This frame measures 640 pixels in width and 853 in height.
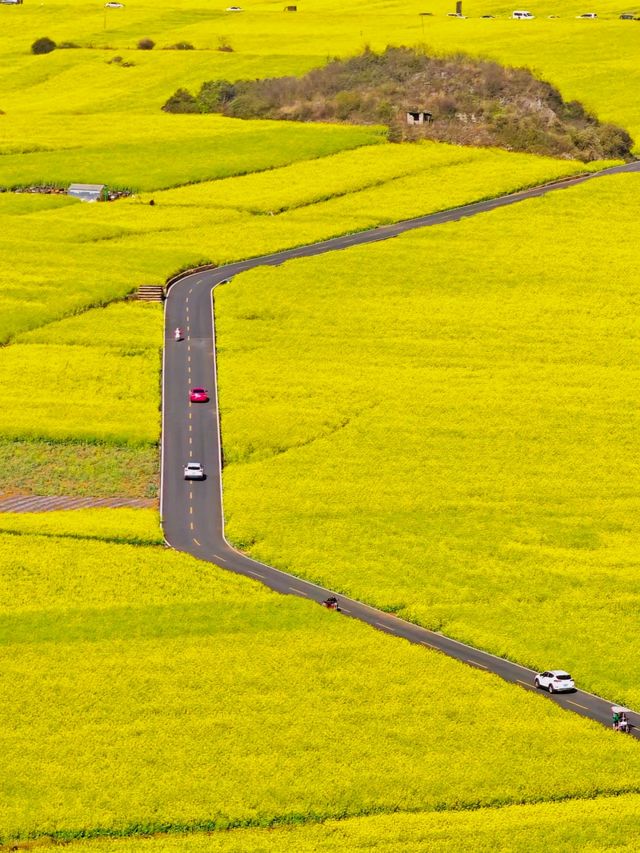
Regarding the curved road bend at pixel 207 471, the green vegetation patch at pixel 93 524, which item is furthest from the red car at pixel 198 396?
the green vegetation patch at pixel 93 524

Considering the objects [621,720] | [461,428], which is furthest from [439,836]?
[461,428]

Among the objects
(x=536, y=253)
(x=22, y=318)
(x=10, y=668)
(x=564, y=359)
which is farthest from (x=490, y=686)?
(x=536, y=253)

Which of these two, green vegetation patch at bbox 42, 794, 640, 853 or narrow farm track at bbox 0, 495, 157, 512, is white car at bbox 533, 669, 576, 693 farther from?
narrow farm track at bbox 0, 495, 157, 512

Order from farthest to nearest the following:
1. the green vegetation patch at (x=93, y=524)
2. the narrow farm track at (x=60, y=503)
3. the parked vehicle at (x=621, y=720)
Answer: the narrow farm track at (x=60, y=503)
the green vegetation patch at (x=93, y=524)
the parked vehicle at (x=621, y=720)

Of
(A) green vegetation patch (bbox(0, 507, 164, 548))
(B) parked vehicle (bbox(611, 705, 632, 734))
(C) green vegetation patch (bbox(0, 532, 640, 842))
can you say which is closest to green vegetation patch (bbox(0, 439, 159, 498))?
(A) green vegetation patch (bbox(0, 507, 164, 548))

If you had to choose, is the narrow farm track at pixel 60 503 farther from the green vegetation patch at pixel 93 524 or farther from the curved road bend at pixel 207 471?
the curved road bend at pixel 207 471

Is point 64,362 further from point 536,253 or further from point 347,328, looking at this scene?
point 536,253

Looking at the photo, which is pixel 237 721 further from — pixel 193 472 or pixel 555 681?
pixel 193 472
